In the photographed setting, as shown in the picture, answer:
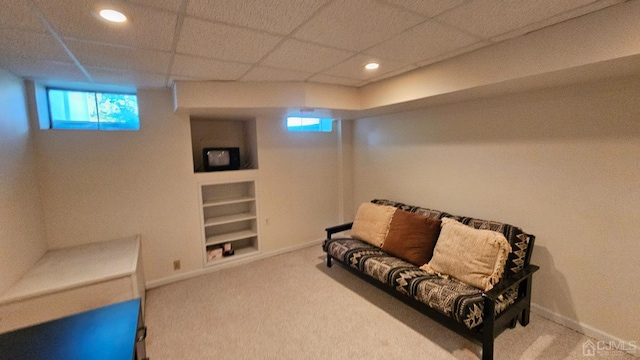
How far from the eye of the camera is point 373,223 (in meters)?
3.33

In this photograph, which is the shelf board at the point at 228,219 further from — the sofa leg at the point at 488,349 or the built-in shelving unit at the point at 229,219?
the sofa leg at the point at 488,349

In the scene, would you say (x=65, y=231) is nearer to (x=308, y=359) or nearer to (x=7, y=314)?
(x=7, y=314)

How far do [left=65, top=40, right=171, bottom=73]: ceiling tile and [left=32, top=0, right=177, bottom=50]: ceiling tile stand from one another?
0.12m

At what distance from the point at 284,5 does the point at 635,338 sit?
11.0 feet

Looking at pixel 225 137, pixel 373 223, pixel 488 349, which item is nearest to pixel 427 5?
pixel 488 349

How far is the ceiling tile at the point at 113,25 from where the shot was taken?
1312 mm

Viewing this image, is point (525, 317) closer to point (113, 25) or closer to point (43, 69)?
point (113, 25)

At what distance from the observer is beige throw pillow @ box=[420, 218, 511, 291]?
218 cm

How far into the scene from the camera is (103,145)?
112 inches

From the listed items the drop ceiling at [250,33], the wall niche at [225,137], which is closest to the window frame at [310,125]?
the wall niche at [225,137]

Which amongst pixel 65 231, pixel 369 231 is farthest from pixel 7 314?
pixel 369 231

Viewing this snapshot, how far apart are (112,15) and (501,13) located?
7.17 ft

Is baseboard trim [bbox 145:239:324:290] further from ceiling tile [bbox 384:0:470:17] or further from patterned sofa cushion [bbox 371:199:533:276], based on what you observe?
ceiling tile [bbox 384:0:470:17]

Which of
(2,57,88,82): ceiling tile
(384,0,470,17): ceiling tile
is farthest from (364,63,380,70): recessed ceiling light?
(2,57,88,82): ceiling tile
